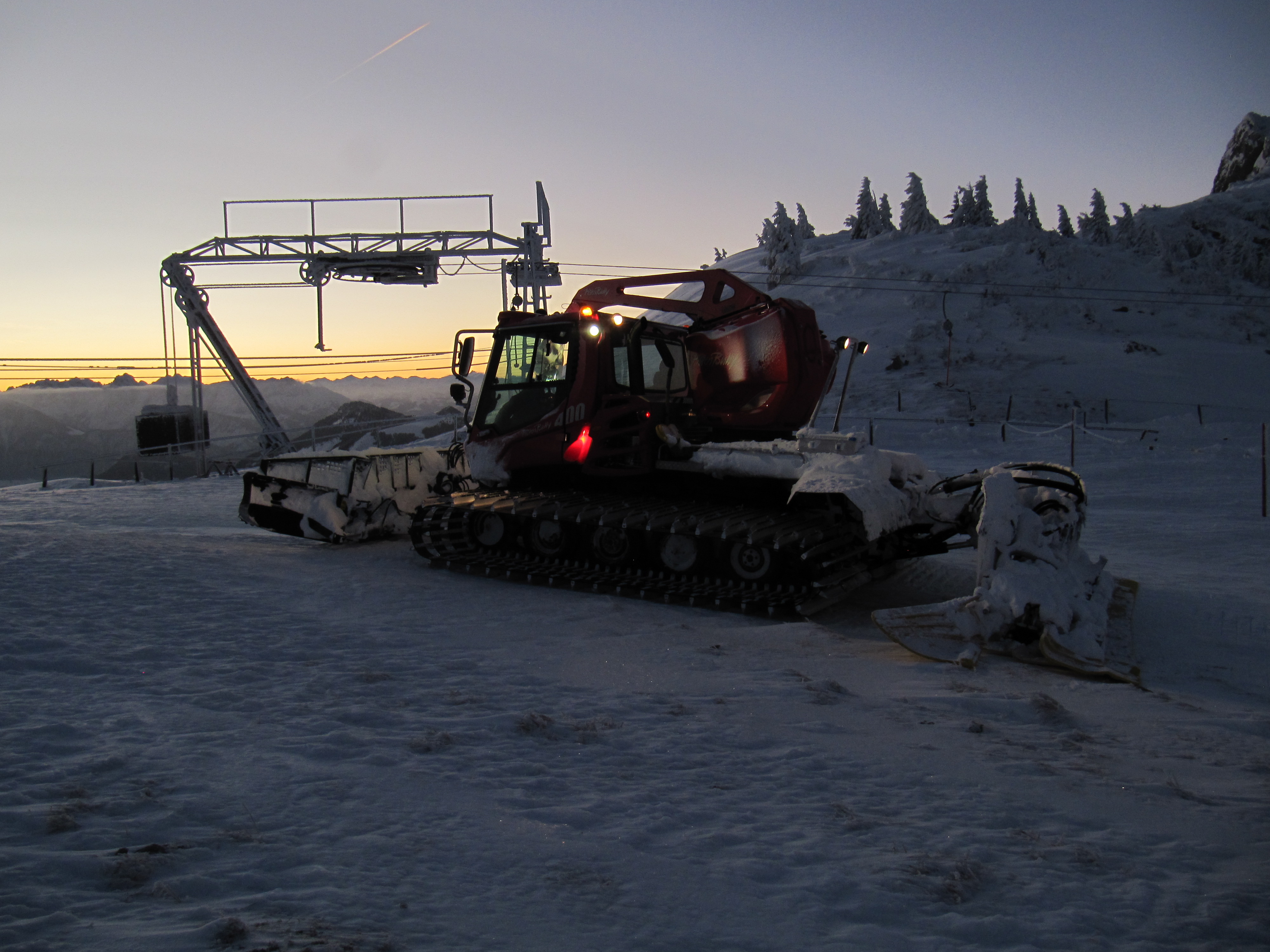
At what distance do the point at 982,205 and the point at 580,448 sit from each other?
277 feet

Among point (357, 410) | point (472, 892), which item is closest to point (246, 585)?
point (472, 892)

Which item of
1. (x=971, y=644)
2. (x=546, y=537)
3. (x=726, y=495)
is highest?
(x=726, y=495)

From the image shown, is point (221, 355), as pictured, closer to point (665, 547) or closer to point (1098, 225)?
point (665, 547)

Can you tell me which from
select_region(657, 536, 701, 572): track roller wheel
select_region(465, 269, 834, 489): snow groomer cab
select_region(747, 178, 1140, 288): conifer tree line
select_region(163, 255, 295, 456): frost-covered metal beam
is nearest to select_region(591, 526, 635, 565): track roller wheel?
select_region(657, 536, 701, 572): track roller wheel

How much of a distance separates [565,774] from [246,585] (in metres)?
4.61

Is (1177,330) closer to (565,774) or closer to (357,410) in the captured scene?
(357,410)

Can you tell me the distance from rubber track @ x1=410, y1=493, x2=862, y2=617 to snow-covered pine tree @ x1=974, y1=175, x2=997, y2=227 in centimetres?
8279

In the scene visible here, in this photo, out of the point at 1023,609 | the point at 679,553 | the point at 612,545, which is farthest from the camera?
the point at 612,545

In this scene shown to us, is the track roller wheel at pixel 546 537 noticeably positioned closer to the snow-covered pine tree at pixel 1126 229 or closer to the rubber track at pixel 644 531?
the rubber track at pixel 644 531

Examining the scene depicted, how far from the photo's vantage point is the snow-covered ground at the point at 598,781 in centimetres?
237

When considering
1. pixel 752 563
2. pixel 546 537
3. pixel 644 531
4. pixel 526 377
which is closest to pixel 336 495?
pixel 526 377

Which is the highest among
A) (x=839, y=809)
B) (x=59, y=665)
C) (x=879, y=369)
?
(x=879, y=369)

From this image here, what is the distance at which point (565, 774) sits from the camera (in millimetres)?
3359

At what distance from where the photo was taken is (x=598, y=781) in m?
3.30
